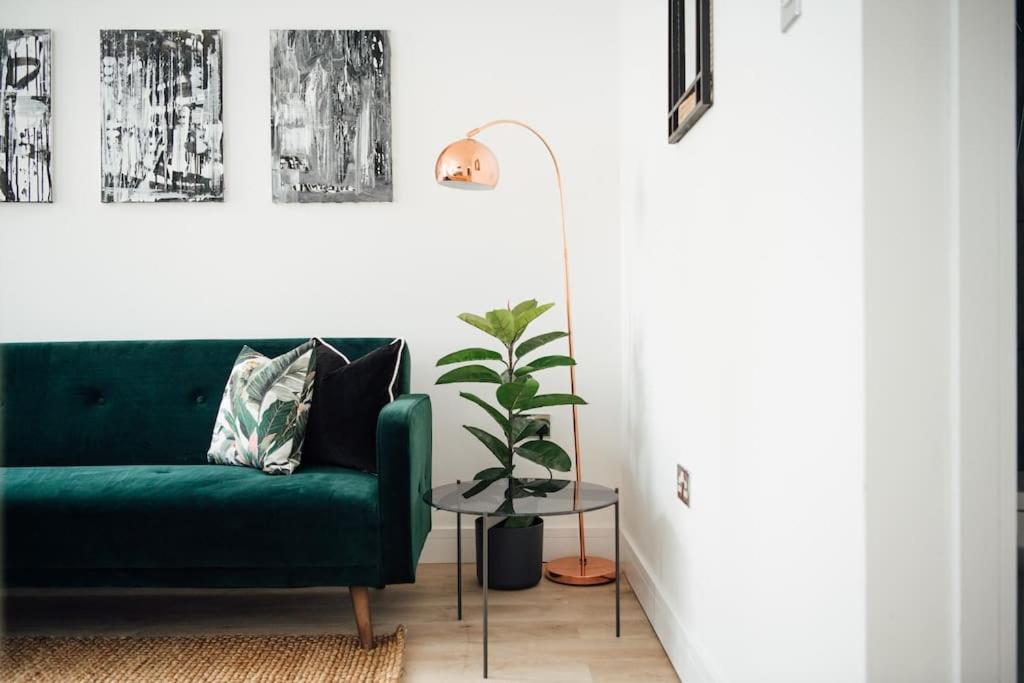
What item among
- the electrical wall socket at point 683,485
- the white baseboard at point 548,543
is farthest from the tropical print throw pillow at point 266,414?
the electrical wall socket at point 683,485

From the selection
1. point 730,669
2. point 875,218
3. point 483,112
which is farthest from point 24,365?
point 875,218

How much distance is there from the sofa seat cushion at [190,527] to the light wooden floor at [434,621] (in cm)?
34

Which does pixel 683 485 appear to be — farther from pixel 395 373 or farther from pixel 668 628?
pixel 395 373

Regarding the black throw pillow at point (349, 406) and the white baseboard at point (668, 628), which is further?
the black throw pillow at point (349, 406)

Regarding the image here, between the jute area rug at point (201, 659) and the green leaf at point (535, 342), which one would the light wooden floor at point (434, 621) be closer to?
the jute area rug at point (201, 659)

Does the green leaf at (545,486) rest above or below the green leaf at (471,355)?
below

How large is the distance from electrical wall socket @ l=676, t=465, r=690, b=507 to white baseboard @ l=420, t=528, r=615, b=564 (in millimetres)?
998

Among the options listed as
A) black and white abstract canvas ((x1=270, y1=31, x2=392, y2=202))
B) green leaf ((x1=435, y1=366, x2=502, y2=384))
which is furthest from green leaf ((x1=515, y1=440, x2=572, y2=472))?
black and white abstract canvas ((x1=270, y1=31, x2=392, y2=202))

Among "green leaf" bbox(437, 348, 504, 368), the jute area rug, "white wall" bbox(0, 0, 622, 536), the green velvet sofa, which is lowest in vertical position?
the jute area rug

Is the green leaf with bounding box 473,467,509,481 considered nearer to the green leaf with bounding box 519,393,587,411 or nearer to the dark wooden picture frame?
the green leaf with bounding box 519,393,587,411

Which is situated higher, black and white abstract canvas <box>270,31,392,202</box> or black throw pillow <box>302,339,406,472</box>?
black and white abstract canvas <box>270,31,392,202</box>

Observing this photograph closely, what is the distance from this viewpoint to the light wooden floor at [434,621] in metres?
1.99

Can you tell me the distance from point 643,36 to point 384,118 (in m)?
Result: 1.06

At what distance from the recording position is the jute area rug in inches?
75.3
